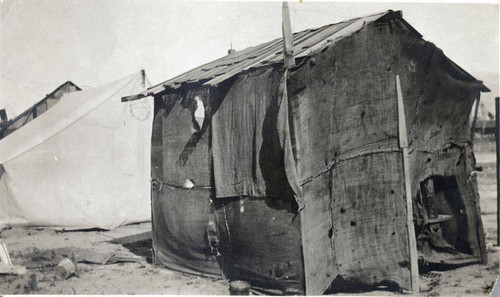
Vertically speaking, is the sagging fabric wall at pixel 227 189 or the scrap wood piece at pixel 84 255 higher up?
the sagging fabric wall at pixel 227 189

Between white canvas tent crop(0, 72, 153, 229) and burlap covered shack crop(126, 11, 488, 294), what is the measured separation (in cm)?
516

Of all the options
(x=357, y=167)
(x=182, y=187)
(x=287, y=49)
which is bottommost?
(x=182, y=187)

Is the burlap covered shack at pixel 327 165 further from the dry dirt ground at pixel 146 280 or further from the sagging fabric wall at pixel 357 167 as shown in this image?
the dry dirt ground at pixel 146 280

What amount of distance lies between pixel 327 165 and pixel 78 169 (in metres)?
7.97

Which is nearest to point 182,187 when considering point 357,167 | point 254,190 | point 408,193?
point 254,190

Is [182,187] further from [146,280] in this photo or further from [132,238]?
[132,238]

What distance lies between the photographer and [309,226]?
203 inches

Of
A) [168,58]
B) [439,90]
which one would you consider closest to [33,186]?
[168,58]

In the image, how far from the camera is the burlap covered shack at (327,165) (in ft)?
17.0

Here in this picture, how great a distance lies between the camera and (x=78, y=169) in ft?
36.4

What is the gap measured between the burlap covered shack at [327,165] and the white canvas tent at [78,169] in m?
5.16

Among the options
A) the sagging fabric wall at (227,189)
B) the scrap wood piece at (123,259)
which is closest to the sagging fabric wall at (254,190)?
the sagging fabric wall at (227,189)

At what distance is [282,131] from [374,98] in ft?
5.19

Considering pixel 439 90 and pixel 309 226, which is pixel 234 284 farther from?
pixel 439 90
